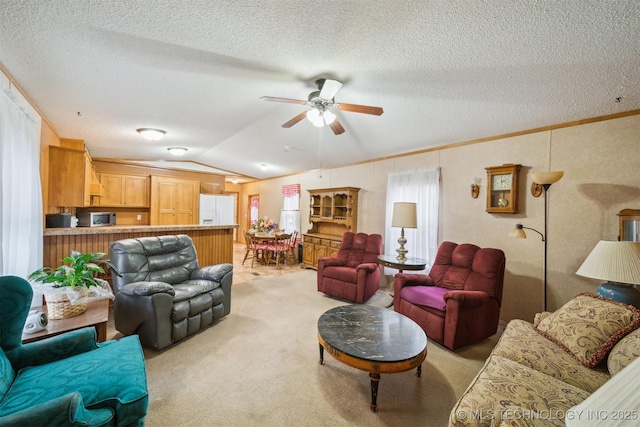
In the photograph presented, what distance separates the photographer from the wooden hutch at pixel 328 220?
17.7ft

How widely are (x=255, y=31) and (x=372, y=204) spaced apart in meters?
3.86

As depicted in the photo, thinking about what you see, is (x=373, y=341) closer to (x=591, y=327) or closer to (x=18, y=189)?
(x=591, y=327)

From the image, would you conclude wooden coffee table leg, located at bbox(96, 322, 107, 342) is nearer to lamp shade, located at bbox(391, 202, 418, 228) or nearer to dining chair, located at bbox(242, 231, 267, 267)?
lamp shade, located at bbox(391, 202, 418, 228)

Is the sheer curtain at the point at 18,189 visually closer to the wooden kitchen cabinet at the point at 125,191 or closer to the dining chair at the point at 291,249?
the wooden kitchen cabinet at the point at 125,191

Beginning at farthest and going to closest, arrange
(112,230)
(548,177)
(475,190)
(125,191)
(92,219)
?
(125,191)
(92,219)
(475,190)
(112,230)
(548,177)

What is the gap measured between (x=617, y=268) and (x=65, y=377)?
355cm

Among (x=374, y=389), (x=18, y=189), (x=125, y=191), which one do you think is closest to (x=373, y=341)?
(x=374, y=389)

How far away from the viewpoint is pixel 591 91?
7.63 feet

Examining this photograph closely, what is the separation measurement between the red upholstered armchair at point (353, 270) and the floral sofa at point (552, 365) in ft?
6.33

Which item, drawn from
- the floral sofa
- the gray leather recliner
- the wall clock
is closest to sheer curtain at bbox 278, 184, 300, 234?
the gray leather recliner

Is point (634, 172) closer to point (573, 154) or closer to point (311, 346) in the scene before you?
point (573, 154)

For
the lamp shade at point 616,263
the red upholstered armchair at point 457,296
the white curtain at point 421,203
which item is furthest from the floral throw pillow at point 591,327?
the white curtain at point 421,203

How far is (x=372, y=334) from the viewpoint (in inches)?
83.1

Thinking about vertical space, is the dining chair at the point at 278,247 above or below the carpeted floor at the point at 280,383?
above
